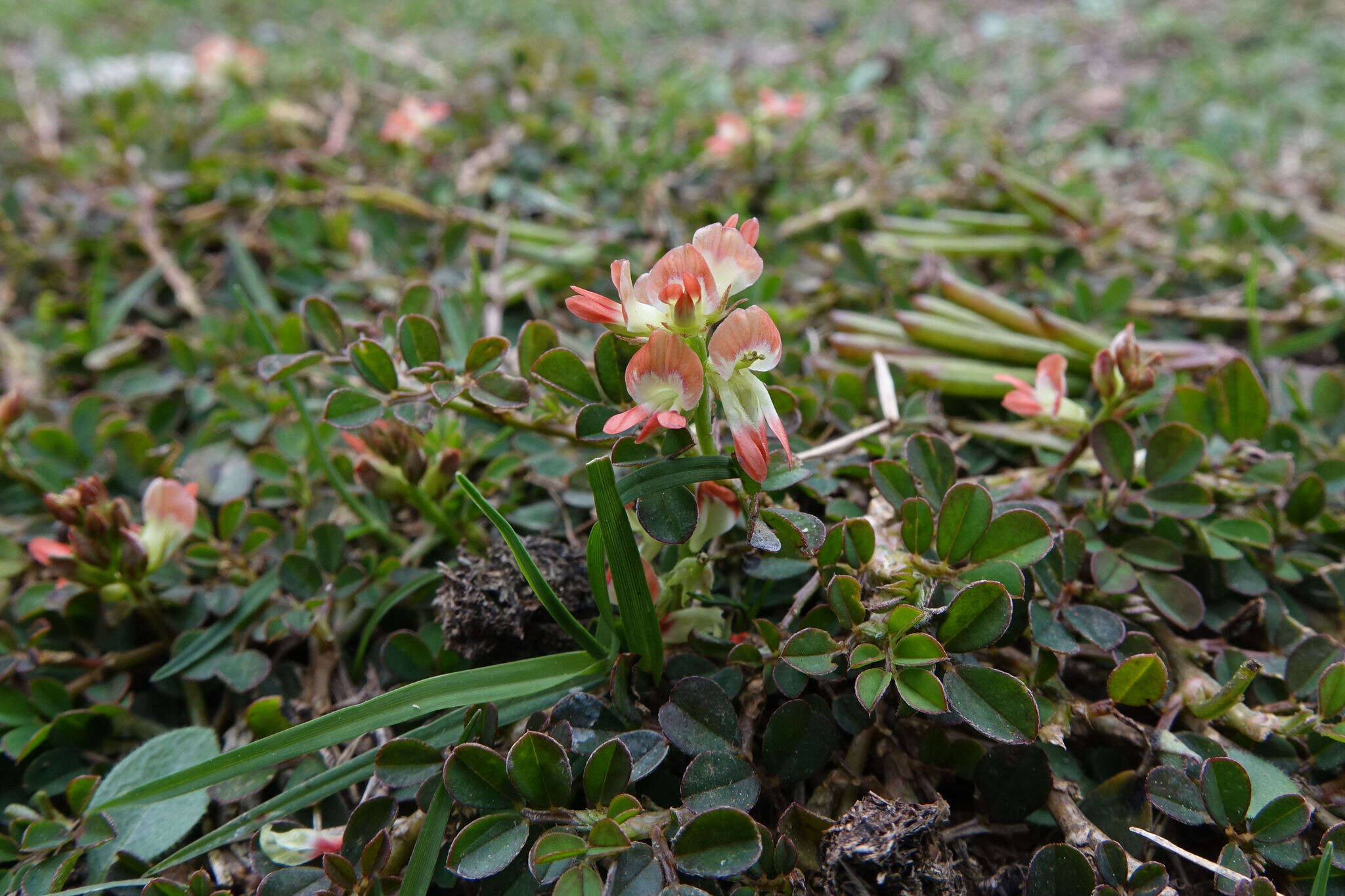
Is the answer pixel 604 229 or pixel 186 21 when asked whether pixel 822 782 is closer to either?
pixel 604 229

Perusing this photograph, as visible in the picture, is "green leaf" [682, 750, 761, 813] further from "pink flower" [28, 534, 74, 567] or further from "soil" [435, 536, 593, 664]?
"pink flower" [28, 534, 74, 567]

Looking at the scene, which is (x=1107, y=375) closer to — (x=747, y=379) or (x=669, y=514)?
(x=747, y=379)

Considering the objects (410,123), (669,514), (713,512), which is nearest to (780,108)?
(410,123)

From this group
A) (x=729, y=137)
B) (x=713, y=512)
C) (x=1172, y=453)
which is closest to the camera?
(x=713, y=512)

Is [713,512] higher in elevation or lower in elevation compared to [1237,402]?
higher

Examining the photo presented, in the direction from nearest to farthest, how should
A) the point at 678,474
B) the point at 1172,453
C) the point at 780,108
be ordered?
1. the point at 678,474
2. the point at 1172,453
3. the point at 780,108
